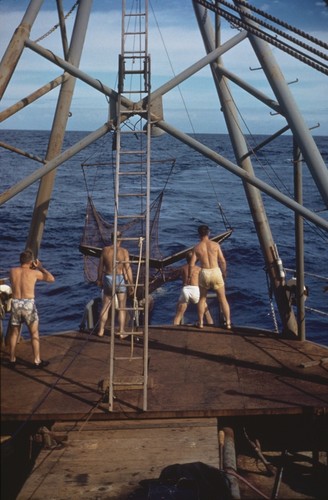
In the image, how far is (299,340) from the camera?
10859mm

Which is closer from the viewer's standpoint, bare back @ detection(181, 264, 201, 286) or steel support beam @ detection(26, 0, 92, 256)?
steel support beam @ detection(26, 0, 92, 256)

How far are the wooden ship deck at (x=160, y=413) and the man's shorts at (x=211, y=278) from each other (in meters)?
1.54

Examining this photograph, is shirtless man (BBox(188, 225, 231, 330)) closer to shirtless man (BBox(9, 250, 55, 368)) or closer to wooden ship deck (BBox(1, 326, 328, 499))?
wooden ship deck (BBox(1, 326, 328, 499))

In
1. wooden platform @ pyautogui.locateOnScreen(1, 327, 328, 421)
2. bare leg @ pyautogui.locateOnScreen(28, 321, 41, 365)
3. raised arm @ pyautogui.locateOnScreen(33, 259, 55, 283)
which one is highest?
raised arm @ pyautogui.locateOnScreen(33, 259, 55, 283)

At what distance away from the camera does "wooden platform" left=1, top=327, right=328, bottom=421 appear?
7969mm

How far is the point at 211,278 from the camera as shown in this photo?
37.4 feet

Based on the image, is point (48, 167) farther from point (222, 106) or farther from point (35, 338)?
point (222, 106)

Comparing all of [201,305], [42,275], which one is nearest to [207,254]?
[201,305]

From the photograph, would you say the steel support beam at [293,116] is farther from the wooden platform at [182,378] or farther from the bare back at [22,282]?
the bare back at [22,282]

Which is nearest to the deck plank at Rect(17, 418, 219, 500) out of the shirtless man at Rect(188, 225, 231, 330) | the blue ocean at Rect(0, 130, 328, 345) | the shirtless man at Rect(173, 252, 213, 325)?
the shirtless man at Rect(188, 225, 231, 330)

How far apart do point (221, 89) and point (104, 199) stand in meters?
42.9

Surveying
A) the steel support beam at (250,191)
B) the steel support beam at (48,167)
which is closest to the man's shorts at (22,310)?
the steel support beam at (48,167)

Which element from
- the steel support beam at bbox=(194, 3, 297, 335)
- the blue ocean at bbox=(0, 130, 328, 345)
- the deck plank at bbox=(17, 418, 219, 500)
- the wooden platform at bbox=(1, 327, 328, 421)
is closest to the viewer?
the deck plank at bbox=(17, 418, 219, 500)

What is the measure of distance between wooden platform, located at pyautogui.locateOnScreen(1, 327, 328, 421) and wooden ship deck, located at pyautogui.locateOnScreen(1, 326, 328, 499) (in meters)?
0.02
